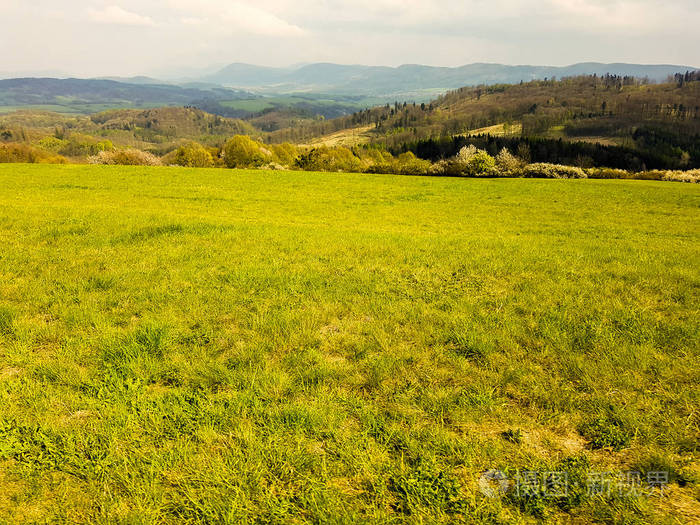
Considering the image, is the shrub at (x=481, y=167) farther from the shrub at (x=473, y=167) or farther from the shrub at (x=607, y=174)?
the shrub at (x=607, y=174)

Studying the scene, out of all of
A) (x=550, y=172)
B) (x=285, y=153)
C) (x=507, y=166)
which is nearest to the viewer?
(x=550, y=172)

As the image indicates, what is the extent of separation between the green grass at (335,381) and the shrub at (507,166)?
150 feet

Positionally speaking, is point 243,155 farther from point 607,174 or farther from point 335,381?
point 335,381

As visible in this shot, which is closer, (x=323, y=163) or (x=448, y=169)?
(x=448, y=169)

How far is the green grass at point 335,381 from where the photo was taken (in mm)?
3285

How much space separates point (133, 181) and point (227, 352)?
1273 inches

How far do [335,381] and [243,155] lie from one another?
77619mm

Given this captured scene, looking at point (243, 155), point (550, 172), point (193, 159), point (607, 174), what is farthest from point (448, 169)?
point (193, 159)

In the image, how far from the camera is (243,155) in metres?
75.0

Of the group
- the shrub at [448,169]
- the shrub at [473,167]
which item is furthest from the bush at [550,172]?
the shrub at [448,169]

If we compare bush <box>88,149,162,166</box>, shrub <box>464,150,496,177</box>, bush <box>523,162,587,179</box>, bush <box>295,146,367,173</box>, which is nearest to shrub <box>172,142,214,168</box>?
bush <box>88,149,162,166</box>

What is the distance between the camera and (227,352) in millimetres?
5555

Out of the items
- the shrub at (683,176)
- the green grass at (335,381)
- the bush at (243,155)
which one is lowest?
the green grass at (335,381)

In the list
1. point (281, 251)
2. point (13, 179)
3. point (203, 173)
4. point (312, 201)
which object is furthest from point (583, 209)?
point (13, 179)
